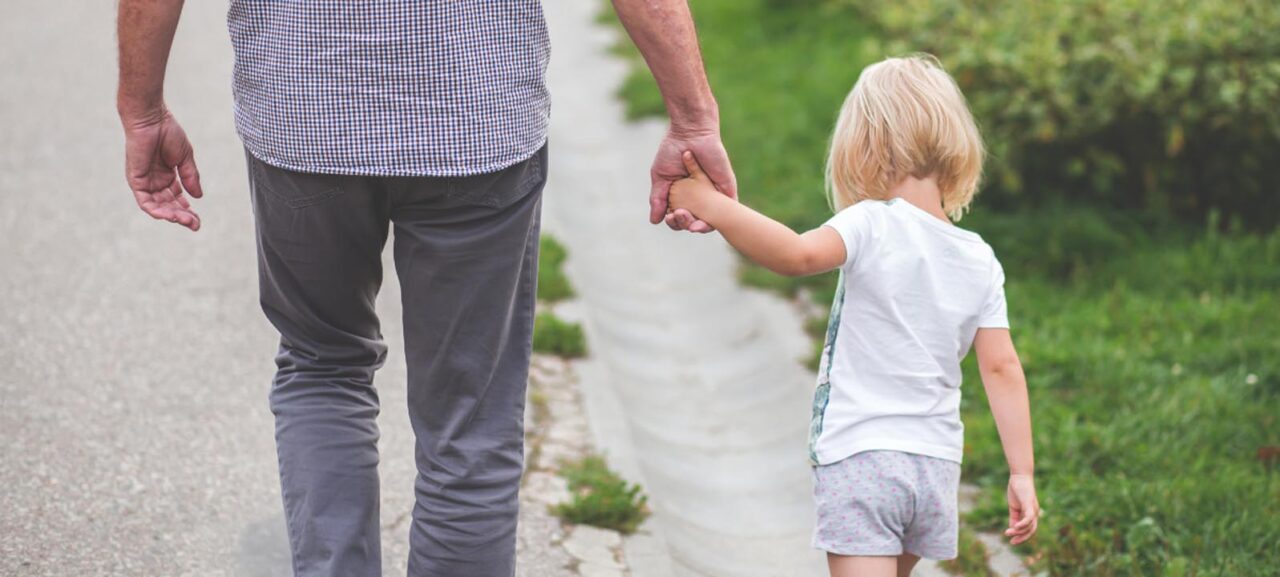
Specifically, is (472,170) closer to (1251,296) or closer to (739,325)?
(739,325)

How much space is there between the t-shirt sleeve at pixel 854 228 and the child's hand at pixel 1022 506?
0.54 m

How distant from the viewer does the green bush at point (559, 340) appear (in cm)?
451

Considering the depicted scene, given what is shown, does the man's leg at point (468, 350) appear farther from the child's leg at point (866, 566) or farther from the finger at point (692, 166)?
the child's leg at point (866, 566)

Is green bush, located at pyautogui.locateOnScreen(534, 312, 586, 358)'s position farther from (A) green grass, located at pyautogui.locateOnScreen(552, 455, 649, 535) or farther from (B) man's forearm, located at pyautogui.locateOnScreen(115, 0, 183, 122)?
(B) man's forearm, located at pyautogui.locateOnScreen(115, 0, 183, 122)

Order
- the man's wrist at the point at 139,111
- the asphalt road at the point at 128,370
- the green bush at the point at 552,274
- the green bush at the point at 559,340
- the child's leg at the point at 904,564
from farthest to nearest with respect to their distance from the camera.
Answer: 1. the green bush at the point at 552,274
2. the green bush at the point at 559,340
3. the asphalt road at the point at 128,370
4. the child's leg at the point at 904,564
5. the man's wrist at the point at 139,111

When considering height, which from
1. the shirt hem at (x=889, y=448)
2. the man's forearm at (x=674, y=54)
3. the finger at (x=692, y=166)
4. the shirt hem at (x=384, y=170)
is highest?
the man's forearm at (x=674, y=54)

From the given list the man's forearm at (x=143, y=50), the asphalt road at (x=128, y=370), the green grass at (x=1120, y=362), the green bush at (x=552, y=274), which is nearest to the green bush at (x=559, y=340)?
the green bush at (x=552, y=274)

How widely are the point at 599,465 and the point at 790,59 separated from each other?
430 centimetres

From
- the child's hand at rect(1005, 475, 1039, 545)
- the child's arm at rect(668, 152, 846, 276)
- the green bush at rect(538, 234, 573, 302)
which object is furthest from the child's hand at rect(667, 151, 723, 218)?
the green bush at rect(538, 234, 573, 302)

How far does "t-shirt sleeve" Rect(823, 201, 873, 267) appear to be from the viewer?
2.38m

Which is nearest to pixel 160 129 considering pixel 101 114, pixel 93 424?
pixel 93 424

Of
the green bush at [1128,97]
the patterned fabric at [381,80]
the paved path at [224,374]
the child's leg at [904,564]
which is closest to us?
the patterned fabric at [381,80]

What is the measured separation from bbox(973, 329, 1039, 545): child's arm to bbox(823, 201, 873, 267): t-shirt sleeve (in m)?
0.30

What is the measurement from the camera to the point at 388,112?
2131mm
